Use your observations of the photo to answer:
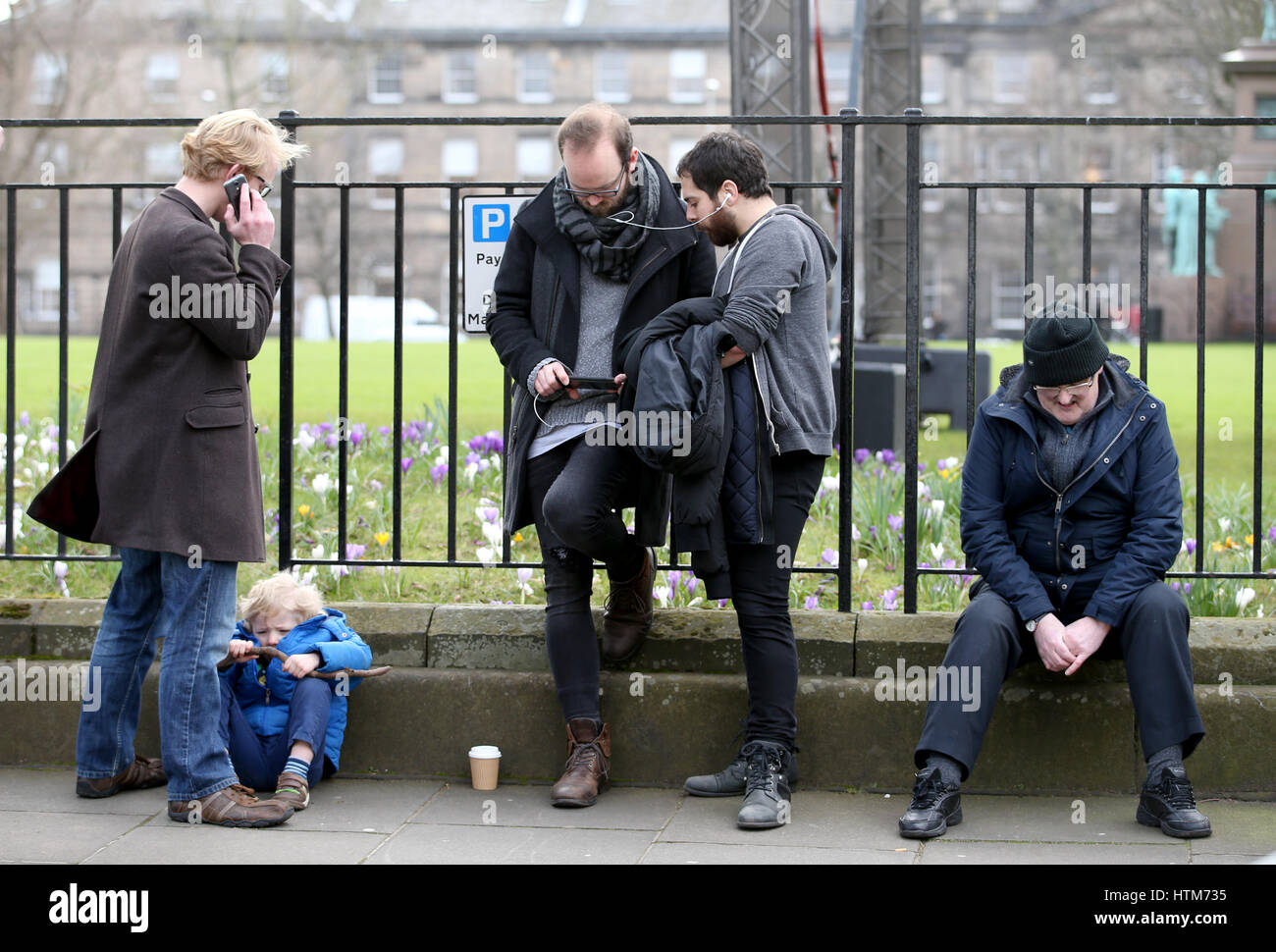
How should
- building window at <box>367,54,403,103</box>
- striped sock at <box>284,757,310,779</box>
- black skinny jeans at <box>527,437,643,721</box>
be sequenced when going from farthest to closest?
building window at <box>367,54,403,103</box> → striped sock at <box>284,757,310,779</box> → black skinny jeans at <box>527,437,643,721</box>

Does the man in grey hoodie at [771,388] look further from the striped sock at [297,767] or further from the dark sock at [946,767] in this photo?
the striped sock at [297,767]

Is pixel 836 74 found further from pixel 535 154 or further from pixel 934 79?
pixel 535 154

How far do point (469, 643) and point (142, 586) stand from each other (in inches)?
38.0

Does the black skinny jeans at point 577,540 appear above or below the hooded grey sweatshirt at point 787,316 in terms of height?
below

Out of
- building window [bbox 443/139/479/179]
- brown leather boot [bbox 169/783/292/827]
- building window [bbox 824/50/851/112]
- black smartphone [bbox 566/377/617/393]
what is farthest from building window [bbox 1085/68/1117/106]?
brown leather boot [bbox 169/783/292/827]

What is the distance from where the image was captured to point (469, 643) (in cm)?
455

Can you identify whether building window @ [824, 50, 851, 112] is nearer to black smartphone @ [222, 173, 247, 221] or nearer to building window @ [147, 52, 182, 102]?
building window @ [147, 52, 182, 102]

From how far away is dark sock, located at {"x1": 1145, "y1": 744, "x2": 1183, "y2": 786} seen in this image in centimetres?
390

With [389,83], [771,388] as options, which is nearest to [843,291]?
[771,388]

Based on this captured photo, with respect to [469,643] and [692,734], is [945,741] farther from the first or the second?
[469,643]

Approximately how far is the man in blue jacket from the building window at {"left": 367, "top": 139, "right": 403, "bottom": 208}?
49456 millimetres

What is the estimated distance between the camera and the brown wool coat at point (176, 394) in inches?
152

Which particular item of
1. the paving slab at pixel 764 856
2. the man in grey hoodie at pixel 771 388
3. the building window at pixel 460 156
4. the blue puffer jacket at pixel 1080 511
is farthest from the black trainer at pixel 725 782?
the building window at pixel 460 156

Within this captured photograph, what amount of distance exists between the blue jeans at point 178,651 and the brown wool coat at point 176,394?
0.11m
